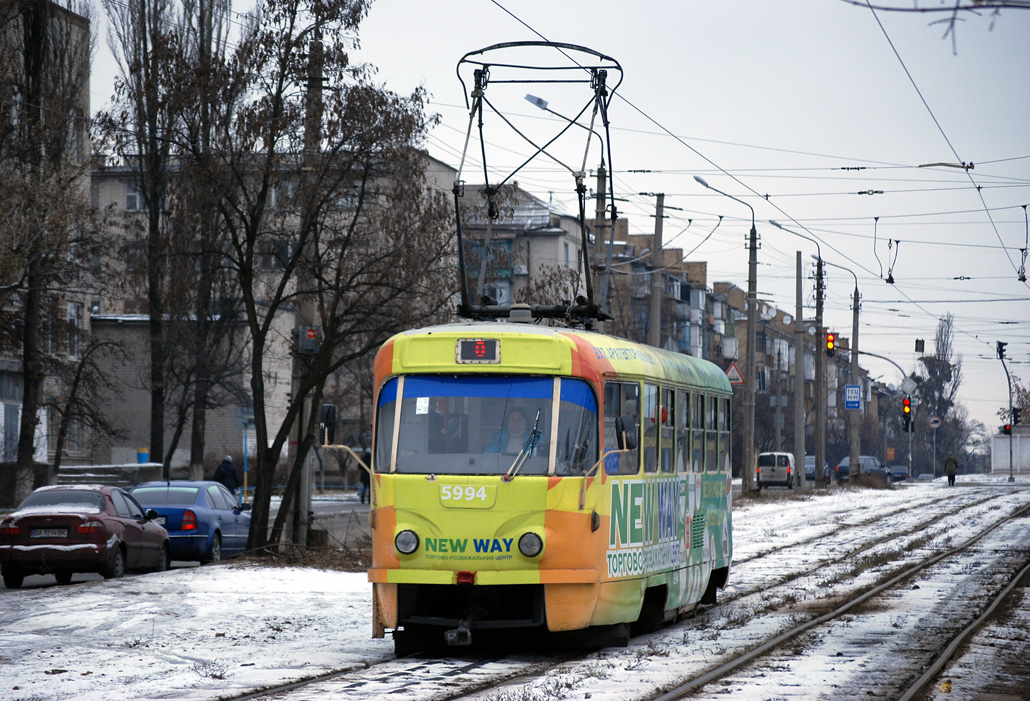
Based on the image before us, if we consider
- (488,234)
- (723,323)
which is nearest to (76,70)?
(488,234)

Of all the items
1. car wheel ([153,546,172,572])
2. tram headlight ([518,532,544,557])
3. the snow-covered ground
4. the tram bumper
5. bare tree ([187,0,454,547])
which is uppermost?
bare tree ([187,0,454,547])

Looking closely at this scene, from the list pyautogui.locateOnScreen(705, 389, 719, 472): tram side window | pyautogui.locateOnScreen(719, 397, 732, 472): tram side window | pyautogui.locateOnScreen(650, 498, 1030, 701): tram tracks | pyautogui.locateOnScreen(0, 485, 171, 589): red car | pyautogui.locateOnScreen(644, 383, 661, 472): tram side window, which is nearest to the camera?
pyautogui.locateOnScreen(650, 498, 1030, 701): tram tracks

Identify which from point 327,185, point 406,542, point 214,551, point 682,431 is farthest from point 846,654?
point 214,551

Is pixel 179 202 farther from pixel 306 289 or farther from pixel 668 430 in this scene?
pixel 668 430

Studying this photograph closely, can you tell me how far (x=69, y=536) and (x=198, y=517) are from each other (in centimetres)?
384

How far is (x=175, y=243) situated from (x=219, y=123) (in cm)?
Result: 184

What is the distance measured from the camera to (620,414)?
1327 centimetres

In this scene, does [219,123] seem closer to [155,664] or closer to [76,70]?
[155,664]

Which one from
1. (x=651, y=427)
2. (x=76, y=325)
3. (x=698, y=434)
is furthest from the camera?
(x=76, y=325)

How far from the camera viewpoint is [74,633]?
13836 mm

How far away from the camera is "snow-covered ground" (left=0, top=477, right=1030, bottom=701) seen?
10703 mm

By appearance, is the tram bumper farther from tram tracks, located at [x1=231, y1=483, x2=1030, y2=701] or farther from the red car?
the red car

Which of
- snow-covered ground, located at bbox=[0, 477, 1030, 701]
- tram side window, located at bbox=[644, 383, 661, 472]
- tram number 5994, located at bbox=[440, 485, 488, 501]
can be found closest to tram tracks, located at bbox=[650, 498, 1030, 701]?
snow-covered ground, located at bbox=[0, 477, 1030, 701]

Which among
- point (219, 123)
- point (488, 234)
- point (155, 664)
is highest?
point (219, 123)
